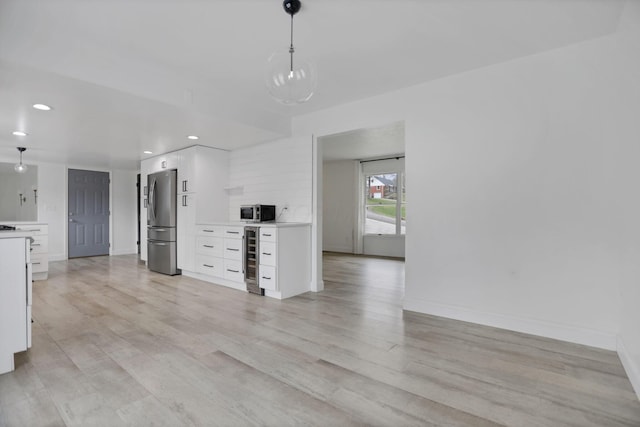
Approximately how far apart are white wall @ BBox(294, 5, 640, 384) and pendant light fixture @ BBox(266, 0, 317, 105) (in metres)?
1.76

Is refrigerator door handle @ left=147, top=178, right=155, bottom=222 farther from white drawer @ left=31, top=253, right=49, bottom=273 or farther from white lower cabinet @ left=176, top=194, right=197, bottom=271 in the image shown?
white drawer @ left=31, top=253, right=49, bottom=273

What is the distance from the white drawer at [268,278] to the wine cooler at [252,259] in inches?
2.9

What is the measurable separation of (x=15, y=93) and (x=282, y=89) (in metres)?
2.56

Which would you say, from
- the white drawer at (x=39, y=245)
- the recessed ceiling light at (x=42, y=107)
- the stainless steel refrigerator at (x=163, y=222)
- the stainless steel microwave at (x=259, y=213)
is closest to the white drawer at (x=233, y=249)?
the stainless steel microwave at (x=259, y=213)

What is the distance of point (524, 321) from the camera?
2.80 m

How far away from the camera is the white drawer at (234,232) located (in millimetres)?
4336

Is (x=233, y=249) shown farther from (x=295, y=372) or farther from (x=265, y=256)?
(x=295, y=372)

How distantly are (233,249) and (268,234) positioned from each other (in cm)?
77

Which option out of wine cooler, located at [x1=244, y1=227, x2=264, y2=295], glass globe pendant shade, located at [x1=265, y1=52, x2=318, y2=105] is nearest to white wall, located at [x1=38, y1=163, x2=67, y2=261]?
wine cooler, located at [x1=244, y1=227, x2=264, y2=295]

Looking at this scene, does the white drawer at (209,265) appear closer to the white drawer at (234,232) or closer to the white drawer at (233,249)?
the white drawer at (233,249)

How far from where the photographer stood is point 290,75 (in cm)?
200

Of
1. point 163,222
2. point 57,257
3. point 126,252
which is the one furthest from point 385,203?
point 57,257

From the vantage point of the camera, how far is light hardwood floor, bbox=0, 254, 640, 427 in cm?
168

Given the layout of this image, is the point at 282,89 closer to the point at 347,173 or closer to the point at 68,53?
the point at 68,53
